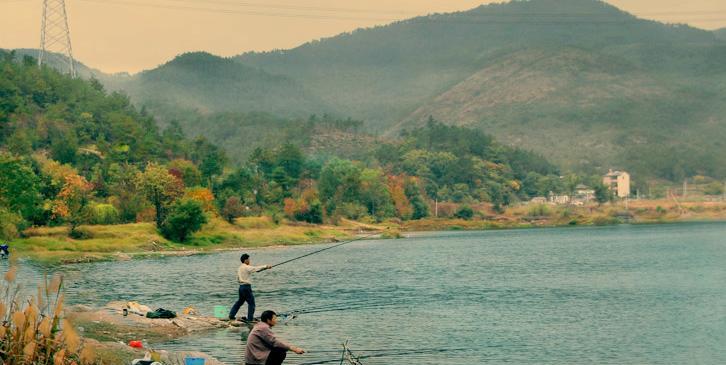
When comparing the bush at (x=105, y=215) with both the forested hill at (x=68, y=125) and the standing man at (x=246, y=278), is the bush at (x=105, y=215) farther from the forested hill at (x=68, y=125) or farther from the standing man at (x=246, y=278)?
the standing man at (x=246, y=278)

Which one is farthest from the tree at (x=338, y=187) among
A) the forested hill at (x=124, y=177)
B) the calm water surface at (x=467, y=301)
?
the calm water surface at (x=467, y=301)

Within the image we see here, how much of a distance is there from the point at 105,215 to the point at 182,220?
1155 centimetres

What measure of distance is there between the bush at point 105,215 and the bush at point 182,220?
7.16m

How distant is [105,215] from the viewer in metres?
110

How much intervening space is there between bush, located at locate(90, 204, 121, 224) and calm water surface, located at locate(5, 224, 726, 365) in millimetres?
18096

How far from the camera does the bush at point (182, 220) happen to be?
10225cm

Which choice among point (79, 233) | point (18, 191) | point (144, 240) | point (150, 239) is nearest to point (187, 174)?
point (150, 239)

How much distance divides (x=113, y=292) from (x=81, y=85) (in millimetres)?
150117

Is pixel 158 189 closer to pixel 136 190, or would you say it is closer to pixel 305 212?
pixel 136 190

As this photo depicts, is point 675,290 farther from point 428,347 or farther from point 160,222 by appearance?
point 160,222

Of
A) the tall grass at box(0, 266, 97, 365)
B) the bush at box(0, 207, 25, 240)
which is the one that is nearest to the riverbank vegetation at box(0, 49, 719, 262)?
the bush at box(0, 207, 25, 240)

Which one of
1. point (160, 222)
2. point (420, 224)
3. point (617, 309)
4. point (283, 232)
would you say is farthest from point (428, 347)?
point (420, 224)

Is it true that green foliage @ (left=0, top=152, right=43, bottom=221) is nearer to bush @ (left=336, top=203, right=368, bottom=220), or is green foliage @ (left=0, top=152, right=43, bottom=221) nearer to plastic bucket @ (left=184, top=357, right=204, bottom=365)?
bush @ (left=336, top=203, right=368, bottom=220)

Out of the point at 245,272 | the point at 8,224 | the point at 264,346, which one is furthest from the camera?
the point at 8,224
